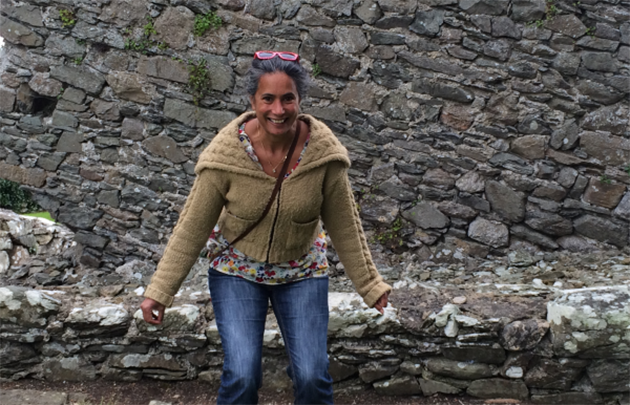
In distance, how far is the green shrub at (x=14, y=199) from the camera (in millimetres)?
6273

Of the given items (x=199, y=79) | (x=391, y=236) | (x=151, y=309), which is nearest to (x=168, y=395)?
(x=151, y=309)

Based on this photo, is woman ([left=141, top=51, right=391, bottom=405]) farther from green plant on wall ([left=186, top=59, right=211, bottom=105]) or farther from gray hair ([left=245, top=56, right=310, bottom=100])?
green plant on wall ([left=186, top=59, right=211, bottom=105])

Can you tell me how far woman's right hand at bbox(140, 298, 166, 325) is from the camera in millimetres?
2139

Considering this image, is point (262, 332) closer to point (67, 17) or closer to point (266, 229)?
point (266, 229)

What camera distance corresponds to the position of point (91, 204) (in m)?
5.53

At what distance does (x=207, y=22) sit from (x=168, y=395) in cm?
335

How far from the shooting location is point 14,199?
20.6ft

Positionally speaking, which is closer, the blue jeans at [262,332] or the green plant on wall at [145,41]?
the blue jeans at [262,332]

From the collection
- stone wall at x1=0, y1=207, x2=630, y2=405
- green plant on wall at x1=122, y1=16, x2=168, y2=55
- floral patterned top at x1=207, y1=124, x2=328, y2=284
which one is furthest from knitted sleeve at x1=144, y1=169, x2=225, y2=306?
green plant on wall at x1=122, y1=16, x2=168, y2=55

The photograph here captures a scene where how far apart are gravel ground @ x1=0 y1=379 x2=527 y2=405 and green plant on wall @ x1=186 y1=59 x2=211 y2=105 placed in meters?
2.88

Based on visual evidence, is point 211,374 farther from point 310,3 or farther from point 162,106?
point 310,3

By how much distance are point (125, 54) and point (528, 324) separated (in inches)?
165

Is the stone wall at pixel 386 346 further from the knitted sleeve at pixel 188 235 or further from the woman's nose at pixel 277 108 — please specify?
the woman's nose at pixel 277 108

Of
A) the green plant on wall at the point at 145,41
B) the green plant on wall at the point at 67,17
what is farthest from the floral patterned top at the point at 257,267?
the green plant on wall at the point at 67,17
